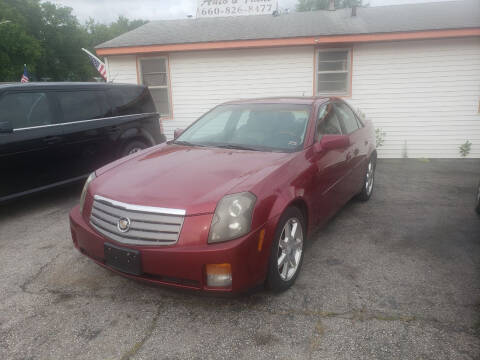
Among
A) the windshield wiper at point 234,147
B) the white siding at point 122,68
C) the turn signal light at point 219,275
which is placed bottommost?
the turn signal light at point 219,275

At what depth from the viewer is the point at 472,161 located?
8438 mm

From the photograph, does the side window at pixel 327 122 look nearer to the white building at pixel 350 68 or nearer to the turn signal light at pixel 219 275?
the turn signal light at pixel 219 275

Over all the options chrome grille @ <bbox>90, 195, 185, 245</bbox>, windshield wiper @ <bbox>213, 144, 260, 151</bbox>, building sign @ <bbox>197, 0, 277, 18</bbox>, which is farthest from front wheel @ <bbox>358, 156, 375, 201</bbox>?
building sign @ <bbox>197, 0, 277, 18</bbox>

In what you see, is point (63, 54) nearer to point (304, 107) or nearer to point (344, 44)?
point (344, 44)

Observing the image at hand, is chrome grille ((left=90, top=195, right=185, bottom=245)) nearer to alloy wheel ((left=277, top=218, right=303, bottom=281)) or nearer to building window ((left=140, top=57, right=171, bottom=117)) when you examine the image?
alloy wheel ((left=277, top=218, right=303, bottom=281))

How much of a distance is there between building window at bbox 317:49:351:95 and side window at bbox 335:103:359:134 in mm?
4773

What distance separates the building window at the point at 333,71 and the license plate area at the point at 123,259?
7956 mm

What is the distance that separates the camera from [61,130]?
4.86m

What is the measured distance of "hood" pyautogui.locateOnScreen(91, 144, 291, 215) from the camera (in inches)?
92.7

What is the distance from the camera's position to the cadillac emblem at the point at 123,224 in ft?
7.69

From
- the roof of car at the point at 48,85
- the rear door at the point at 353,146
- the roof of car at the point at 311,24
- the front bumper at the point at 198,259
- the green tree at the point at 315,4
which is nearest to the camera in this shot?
the front bumper at the point at 198,259

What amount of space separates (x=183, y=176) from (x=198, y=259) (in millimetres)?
759

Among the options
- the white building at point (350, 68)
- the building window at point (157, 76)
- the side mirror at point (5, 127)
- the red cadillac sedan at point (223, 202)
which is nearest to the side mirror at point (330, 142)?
the red cadillac sedan at point (223, 202)

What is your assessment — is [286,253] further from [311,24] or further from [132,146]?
[311,24]
